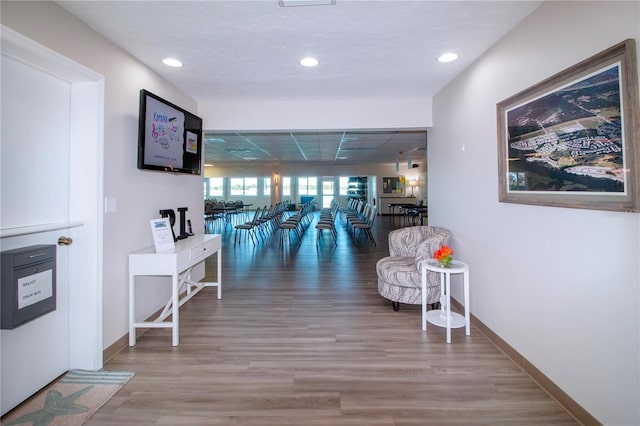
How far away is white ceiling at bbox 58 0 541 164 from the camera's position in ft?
6.74

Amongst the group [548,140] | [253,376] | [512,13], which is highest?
[512,13]

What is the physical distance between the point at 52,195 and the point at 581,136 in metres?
3.32

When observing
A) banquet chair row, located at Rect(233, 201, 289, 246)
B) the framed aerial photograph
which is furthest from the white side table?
banquet chair row, located at Rect(233, 201, 289, 246)

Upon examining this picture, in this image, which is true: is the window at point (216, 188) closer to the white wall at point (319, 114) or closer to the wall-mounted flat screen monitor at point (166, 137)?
the white wall at point (319, 114)

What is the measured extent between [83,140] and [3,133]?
1.62 ft

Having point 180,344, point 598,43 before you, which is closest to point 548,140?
point 598,43

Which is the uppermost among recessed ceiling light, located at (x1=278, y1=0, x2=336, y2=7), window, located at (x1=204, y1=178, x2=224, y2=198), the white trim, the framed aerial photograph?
window, located at (x1=204, y1=178, x2=224, y2=198)

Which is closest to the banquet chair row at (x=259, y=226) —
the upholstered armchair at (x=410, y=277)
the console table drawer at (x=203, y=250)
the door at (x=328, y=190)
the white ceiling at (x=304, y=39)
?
the console table drawer at (x=203, y=250)

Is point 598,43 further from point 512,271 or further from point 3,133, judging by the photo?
point 3,133

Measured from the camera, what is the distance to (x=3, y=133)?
1.78 m

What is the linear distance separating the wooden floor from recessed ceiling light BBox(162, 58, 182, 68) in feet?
8.31

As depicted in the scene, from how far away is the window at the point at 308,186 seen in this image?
18469mm

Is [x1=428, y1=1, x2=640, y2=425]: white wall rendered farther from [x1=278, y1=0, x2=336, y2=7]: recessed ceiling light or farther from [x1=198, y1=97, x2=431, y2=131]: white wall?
[x1=278, y1=0, x2=336, y2=7]: recessed ceiling light

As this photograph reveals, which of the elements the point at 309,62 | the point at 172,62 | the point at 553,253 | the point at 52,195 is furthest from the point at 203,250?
the point at 553,253
